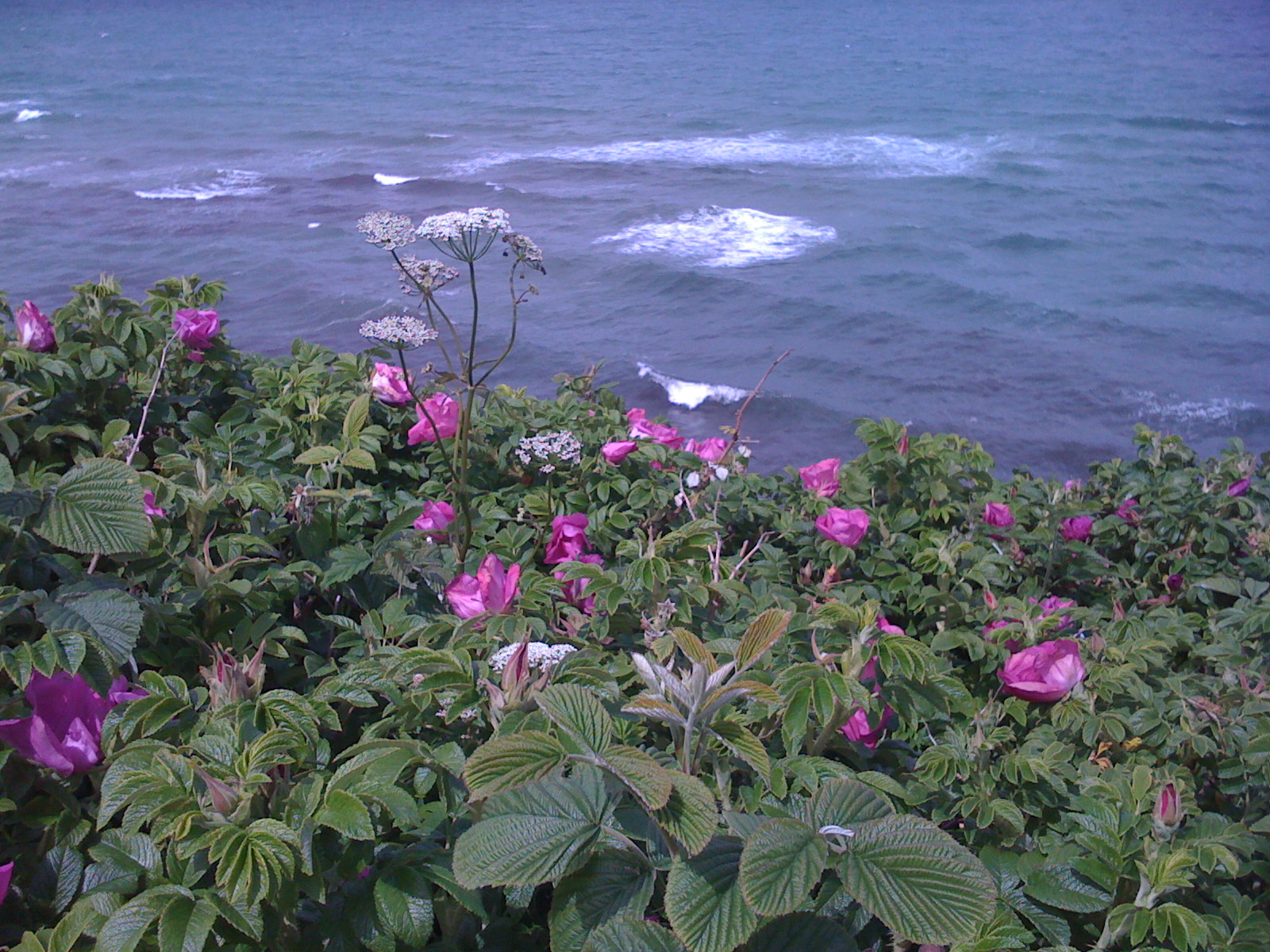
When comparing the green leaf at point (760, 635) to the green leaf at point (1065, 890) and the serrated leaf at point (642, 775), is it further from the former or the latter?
the green leaf at point (1065, 890)

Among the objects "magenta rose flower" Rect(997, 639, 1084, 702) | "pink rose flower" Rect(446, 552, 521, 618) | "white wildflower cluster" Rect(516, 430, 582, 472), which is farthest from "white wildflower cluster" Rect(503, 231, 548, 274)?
"magenta rose flower" Rect(997, 639, 1084, 702)

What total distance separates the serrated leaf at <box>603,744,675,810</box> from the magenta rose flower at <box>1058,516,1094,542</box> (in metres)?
2.20

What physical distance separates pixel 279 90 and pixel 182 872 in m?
27.1

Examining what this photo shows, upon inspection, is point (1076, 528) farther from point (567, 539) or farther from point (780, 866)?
point (780, 866)

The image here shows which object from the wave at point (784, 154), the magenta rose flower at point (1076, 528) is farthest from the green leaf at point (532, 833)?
the wave at point (784, 154)

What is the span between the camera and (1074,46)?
1282 inches

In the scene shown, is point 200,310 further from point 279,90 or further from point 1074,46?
point 1074,46

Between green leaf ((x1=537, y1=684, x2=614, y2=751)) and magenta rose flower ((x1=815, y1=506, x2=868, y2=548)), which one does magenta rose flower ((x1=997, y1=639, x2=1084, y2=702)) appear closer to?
magenta rose flower ((x1=815, y1=506, x2=868, y2=548))

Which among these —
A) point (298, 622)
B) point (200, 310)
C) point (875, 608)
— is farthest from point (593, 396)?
point (875, 608)

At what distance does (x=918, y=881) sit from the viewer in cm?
80

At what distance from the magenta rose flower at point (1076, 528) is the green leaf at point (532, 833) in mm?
2214

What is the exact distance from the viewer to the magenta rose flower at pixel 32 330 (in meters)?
2.05

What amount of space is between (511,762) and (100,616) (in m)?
0.63

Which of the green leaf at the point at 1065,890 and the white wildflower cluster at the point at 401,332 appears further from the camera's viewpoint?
the white wildflower cluster at the point at 401,332
